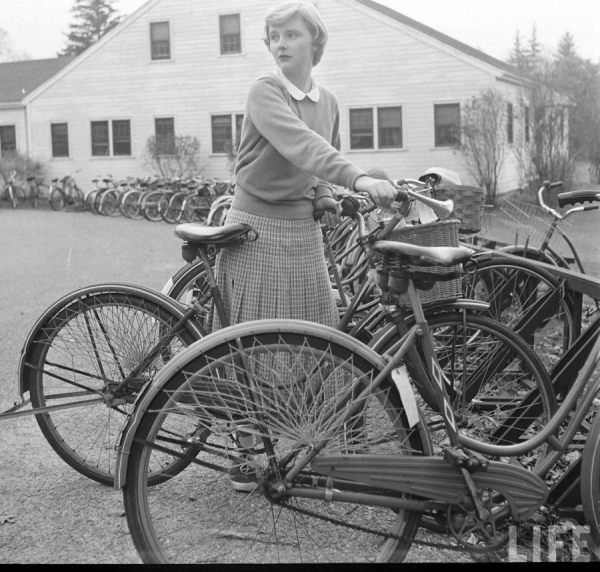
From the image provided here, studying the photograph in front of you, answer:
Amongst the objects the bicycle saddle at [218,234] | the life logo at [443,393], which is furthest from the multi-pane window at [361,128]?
the life logo at [443,393]

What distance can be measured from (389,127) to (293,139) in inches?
50.4

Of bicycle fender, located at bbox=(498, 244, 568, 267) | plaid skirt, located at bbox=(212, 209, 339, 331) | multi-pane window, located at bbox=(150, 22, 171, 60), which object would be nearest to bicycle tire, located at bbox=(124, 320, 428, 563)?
plaid skirt, located at bbox=(212, 209, 339, 331)

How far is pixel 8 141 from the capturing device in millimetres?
3809

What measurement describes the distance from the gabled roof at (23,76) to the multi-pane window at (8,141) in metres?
0.25

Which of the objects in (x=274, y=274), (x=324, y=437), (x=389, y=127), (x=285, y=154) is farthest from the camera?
(x=389, y=127)

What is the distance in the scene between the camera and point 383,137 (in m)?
3.81

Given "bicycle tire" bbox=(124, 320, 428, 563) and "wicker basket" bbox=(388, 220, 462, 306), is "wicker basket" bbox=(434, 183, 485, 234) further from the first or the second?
"bicycle tire" bbox=(124, 320, 428, 563)

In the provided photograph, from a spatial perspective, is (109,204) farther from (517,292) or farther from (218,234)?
(517,292)

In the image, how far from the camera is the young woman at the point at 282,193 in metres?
2.77

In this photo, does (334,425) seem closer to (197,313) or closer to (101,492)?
(197,313)

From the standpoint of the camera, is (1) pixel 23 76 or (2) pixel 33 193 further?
(2) pixel 33 193

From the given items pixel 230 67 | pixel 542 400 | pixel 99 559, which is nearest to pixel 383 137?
pixel 230 67

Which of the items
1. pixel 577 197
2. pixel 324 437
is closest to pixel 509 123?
pixel 577 197

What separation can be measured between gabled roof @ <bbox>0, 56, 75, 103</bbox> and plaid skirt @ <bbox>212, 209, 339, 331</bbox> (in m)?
1.17
